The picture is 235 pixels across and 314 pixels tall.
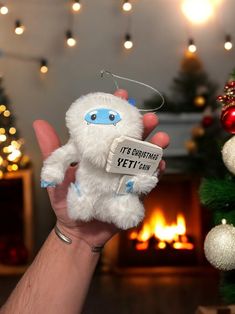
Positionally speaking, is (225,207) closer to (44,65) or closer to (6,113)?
(6,113)

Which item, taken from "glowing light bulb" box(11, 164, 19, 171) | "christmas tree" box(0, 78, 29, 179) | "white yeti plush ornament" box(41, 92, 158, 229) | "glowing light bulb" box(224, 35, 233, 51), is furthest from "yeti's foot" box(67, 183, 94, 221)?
"glowing light bulb" box(224, 35, 233, 51)

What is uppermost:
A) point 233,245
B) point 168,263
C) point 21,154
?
point 233,245

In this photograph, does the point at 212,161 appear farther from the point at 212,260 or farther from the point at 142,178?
the point at 142,178

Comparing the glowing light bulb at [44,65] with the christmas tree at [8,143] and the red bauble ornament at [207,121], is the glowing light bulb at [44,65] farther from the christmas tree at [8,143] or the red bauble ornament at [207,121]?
the red bauble ornament at [207,121]

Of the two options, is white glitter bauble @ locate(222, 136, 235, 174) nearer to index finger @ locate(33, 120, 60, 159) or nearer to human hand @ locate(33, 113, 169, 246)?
human hand @ locate(33, 113, 169, 246)

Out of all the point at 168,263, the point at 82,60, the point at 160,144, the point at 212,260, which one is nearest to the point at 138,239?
the point at 168,263

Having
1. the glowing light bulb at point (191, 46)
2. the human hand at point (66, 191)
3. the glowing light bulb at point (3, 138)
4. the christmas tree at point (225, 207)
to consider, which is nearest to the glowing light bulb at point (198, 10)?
the glowing light bulb at point (191, 46)

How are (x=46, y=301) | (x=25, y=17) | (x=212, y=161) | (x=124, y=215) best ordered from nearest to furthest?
(x=124, y=215) → (x=46, y=301) → (x=212, y=161) → (x=25, y=17)
